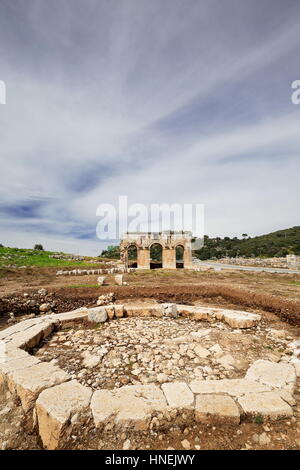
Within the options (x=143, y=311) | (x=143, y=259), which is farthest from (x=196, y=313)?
(x=143, y=259)

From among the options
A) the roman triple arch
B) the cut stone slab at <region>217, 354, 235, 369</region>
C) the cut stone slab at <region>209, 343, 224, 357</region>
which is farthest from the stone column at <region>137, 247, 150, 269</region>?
the cut stone slab at <region>217, 354, 235, 369</region>

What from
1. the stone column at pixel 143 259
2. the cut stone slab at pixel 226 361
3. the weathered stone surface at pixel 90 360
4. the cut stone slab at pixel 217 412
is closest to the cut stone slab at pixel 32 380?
the weathered stone surface at pixel 90 360

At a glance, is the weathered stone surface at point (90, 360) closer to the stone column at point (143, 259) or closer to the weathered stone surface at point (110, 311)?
the weathered stone surface at point (110, 311)

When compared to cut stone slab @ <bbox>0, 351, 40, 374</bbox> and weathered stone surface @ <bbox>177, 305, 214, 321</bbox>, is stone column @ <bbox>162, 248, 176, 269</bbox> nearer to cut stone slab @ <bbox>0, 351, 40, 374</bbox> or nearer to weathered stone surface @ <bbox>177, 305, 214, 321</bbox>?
weathered stone surface @ <bbox>177, 305, 214, 321</bbox>

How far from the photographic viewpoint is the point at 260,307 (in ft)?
24.9

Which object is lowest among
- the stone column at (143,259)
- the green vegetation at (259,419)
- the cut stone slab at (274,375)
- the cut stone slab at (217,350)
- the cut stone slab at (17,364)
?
the cut stone slab at (217,350)

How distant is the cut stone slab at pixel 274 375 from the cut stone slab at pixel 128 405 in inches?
63.5

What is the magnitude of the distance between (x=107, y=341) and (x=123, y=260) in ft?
57.8

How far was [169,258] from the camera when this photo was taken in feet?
72.3

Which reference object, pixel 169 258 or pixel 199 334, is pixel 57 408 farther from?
pixel 169 258

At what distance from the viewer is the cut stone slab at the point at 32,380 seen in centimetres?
283

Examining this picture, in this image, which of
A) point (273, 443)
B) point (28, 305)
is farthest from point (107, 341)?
point (28, 305)

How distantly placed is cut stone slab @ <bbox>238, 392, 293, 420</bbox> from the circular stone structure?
0.01m
